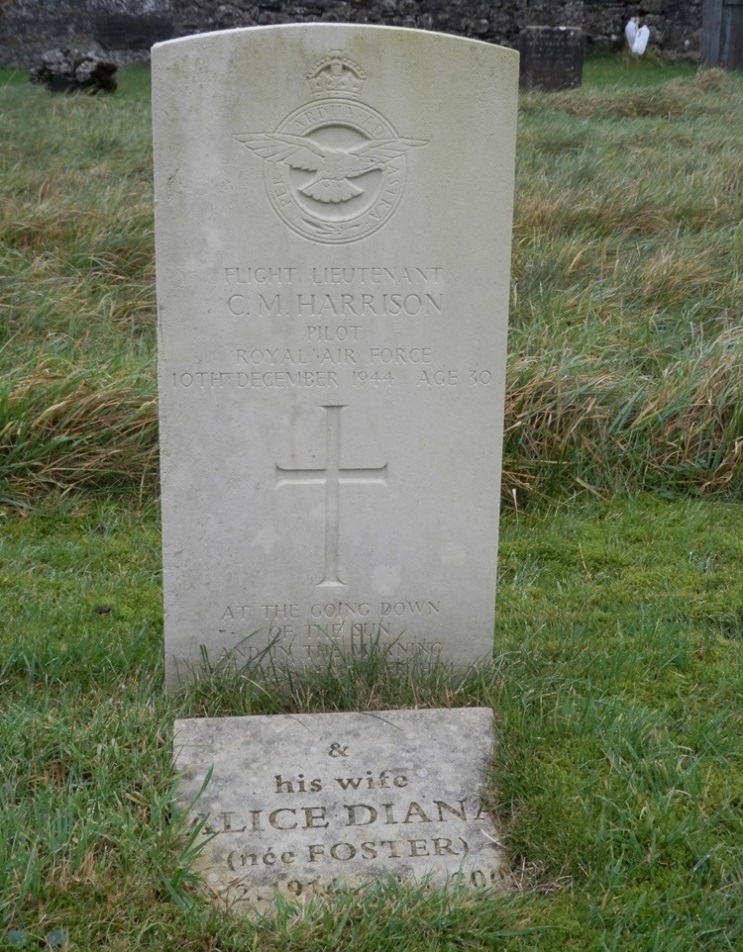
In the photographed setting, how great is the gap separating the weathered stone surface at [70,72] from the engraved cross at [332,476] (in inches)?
433

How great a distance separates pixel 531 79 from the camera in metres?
14.3

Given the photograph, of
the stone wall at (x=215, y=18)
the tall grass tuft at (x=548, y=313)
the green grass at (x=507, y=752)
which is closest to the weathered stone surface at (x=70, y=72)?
the tall grass tuft at (x=548, y=313)

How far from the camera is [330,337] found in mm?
3080

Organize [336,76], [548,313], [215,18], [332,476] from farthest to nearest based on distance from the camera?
[215,18] < [548,313] < [332,476] < [336,76]

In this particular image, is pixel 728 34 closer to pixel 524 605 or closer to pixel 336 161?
pixel 524 605

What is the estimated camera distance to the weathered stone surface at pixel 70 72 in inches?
514

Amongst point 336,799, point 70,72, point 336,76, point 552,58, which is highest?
point 552,58

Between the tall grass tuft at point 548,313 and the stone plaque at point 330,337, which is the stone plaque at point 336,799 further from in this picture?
the tall grass tuft at point 548,313

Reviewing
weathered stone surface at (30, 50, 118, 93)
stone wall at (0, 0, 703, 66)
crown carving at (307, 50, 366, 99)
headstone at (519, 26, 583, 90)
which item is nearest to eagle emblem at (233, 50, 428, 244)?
crown carving at (307, 50, 366, 99)

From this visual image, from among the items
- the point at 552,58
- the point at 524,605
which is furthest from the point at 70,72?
the point at 524,605

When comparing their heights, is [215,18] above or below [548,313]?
above

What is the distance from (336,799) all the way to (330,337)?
3.83 feet

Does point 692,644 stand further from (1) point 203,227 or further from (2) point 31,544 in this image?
(2) point 31,544

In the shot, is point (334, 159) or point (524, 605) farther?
point (524, 605)
